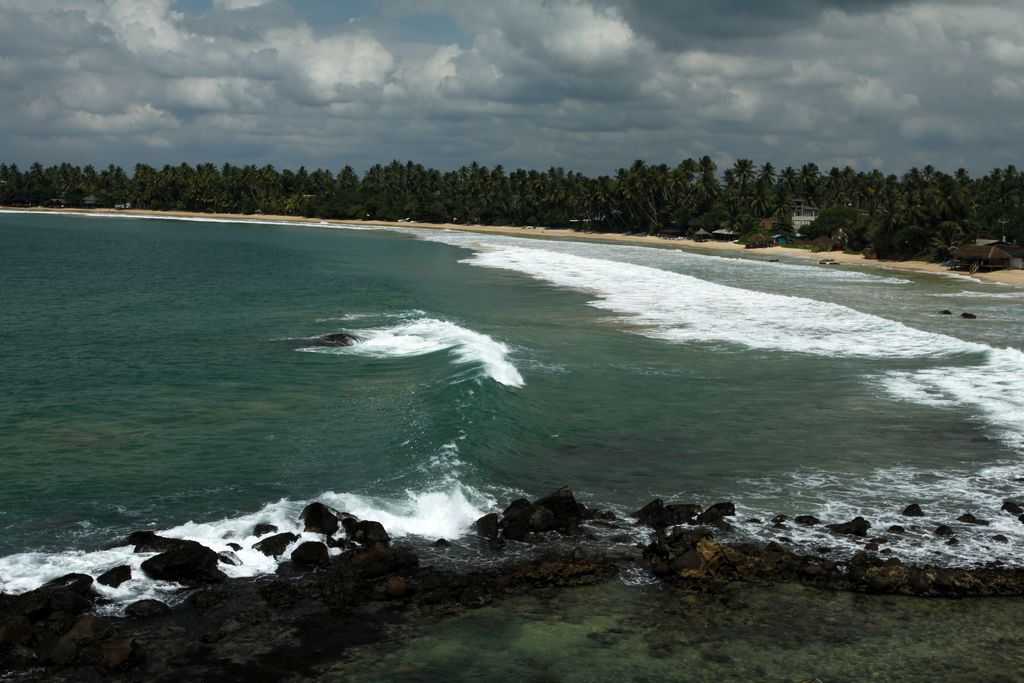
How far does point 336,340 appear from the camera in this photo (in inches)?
1534

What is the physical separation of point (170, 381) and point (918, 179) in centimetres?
14033

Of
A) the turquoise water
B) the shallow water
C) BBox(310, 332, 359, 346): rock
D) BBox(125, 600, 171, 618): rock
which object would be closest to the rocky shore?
BBox(125, 600, 171, 618): rock

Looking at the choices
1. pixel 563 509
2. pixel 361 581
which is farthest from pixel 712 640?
pixel 361 581

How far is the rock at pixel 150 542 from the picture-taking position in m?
16.1

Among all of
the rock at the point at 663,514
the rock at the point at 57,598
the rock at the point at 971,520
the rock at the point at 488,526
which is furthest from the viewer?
the rock at the point at 971,520

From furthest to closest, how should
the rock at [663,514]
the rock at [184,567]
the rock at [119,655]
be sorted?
the rock at [663,514], the rock at [184,567], the rock at [119,655]

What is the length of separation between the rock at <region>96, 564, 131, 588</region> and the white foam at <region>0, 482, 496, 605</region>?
83mm

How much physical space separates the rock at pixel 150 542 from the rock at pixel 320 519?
2.34m

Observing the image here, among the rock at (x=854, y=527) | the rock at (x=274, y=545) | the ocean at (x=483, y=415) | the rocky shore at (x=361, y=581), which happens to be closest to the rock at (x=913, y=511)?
the rocky shore at (x=361, y=581)

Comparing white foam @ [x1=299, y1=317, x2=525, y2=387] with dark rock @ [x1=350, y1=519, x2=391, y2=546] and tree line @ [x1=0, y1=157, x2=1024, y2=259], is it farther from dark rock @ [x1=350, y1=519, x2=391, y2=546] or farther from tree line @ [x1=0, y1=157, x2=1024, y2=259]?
tree line @ [x1=0, y1=157, x2=1024, y2=259]

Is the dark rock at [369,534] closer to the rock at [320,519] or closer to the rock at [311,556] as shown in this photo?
the rock at [320,519]

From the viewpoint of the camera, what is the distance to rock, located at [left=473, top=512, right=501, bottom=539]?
1748cm

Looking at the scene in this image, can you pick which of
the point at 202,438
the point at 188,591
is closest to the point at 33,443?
the point at 202,438

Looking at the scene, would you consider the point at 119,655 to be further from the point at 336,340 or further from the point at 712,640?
the point at 336,340
